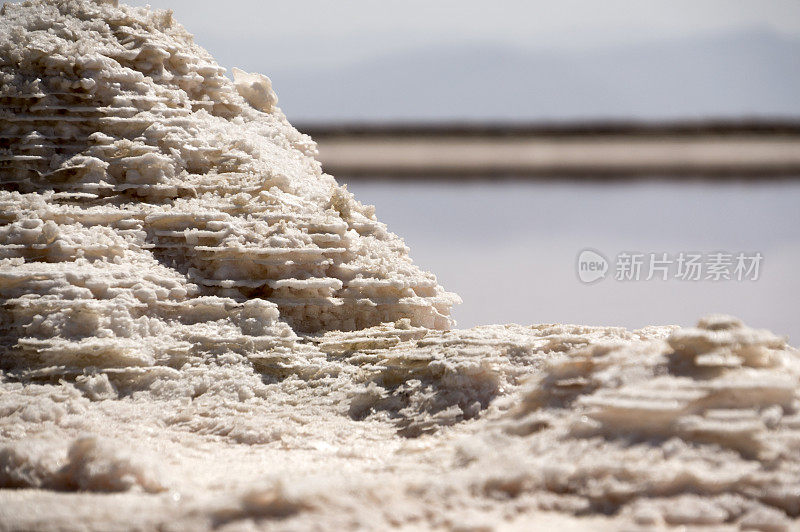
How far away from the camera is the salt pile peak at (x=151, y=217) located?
4.27 metres

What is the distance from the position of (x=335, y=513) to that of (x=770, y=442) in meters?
1.41

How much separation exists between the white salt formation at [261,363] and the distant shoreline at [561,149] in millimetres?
1827

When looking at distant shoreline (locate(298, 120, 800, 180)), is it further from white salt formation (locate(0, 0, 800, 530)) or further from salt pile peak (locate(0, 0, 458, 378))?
salt pile peak (locate(0, 0, 458, 378))

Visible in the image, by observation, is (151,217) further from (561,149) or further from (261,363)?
(561,149)

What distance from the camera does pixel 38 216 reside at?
4.55 m

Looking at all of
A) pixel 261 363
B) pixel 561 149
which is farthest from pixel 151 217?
pixel 561 149

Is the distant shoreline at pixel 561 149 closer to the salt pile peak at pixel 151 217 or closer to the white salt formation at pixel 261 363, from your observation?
the white salt formation at pixel 261 363

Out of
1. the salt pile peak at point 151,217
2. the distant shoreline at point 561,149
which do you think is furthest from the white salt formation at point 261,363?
the distant shoreline at point 561,149

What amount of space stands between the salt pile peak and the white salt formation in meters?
0.02

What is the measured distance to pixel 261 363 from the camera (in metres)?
4.41

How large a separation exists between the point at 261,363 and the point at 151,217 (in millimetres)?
1116

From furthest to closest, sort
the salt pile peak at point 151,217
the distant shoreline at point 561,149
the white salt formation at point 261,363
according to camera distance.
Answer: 1. the distant shoreline at point 561,149
2. the salt pile peak at point 151,217
3. the white salt formation at point 261,363

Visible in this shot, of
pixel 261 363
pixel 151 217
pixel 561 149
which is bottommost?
pixel 261 363

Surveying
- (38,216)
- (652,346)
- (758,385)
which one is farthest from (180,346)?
(758,385)
